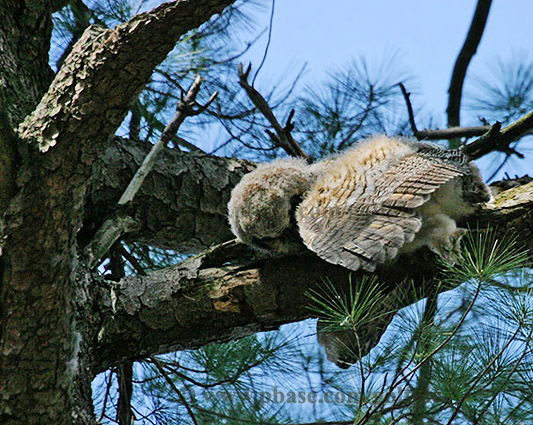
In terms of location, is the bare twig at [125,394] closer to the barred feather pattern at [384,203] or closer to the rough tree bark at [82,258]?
the rough tree bark at [82,258]

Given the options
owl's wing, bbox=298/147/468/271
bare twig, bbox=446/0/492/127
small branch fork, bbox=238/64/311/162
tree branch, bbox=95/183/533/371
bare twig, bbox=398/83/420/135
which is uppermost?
bare twig, bbox=446/0/492/127

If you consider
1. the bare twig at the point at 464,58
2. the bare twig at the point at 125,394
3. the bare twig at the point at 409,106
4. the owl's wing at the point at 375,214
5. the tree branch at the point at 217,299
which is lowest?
the bare twig at the point at 125,394

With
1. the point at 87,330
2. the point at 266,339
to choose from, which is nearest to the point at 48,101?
the point at 87,330

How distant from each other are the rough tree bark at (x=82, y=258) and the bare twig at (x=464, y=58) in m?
1.31

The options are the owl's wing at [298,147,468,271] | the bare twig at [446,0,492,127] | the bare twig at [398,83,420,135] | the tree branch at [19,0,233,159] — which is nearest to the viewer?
the tree branch at [19,0,233,159]

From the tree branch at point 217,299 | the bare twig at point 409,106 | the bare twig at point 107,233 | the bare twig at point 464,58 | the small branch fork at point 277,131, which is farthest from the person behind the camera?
the bare twig at point 464,58

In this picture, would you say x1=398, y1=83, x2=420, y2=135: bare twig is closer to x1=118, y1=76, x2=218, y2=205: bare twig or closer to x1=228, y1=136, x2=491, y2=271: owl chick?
x1=228, y1=136, x2=491, y2=271: owl chick

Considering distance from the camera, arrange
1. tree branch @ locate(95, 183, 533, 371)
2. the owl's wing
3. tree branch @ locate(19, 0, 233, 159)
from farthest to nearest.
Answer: tree branch @ locate(95, 183, 533, 371)
the owl's wing
tree branch @ locate(19, 0, 233, 159)

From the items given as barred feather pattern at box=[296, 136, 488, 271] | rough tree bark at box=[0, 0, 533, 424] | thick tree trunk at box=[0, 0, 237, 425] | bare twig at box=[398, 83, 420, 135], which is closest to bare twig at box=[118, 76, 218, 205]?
rough tree bark at box=[0, 0, 533, 424]

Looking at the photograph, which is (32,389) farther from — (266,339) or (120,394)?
(266,339)

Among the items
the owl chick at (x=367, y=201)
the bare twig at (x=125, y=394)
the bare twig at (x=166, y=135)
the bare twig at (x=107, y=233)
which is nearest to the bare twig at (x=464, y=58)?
the owl chick at (x=367, y=201)

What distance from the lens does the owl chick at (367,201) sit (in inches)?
59.3

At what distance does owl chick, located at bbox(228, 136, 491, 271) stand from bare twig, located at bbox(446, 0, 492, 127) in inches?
48.8

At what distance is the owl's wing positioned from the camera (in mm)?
1467
